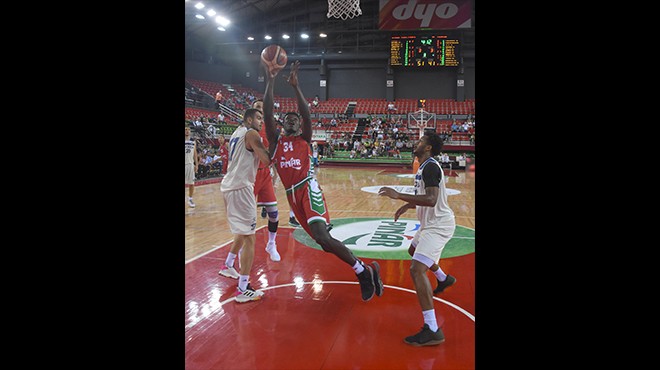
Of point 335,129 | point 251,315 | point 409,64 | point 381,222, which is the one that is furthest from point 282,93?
point 251,315

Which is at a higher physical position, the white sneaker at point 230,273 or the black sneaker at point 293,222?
the black sneaker at point 293,222

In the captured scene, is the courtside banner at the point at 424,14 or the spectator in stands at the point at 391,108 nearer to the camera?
the courtside banner at the point at 424,14

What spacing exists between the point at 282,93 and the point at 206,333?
27463 millimetres

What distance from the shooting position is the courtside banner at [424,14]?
65.0 ft

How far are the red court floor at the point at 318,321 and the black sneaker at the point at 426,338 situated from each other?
0.11 feet

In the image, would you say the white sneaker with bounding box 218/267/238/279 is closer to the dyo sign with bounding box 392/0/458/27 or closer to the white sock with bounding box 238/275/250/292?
the white sock with bounding box 238/275/250/292

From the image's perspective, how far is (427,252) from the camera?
2.84 meters

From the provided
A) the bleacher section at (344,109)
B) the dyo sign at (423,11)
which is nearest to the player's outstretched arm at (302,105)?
the dyo sign at (423,11)

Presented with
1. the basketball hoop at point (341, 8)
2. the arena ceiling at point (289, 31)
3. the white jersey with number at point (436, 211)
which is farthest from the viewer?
the arena ceiling at point (289, 31)

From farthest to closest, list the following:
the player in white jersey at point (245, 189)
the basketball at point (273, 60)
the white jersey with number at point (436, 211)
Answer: the basketball at point (273, 60) < the player in white jersey at point (245, 189) < the white jersey with number at point (436, 211)

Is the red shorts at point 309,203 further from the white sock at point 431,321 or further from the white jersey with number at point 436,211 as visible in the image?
the white sock at point 431,321

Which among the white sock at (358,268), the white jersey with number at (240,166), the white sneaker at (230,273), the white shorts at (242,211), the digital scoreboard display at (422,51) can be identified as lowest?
the white sneaker at (230,273)

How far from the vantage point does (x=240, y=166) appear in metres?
3.67
